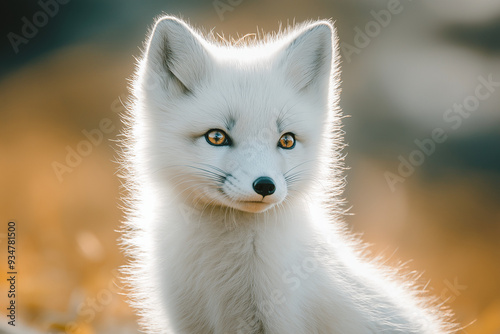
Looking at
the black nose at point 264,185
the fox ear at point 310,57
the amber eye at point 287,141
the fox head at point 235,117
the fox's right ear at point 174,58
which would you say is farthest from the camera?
the fox ear at point 310,57

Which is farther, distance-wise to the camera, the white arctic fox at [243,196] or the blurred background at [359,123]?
the blurred background at [359,123]

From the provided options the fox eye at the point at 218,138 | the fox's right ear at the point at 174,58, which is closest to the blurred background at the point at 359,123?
the fox's right ear at the point at 174,58

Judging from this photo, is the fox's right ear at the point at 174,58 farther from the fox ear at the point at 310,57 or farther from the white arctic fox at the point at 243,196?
the fox ear at the point at 310,57

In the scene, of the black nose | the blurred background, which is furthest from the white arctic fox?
the blurred background

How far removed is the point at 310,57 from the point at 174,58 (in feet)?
2.12

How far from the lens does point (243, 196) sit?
1.98m

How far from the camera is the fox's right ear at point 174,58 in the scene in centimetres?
232

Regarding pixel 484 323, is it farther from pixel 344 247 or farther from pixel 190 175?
pixel 190 175

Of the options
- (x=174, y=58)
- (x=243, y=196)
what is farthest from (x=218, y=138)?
(x=174, y=58)

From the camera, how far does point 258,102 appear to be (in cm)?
215

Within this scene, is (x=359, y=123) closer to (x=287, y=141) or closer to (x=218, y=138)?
(x=287, y=141)

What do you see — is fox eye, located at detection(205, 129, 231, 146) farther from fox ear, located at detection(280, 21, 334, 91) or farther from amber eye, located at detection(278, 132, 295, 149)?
fox ear, located at detection(280, 21, 334, 91)

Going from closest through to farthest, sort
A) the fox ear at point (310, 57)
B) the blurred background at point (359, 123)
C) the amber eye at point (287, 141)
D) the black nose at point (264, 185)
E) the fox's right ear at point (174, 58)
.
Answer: the black nose at point (264, 185) < the amber eye at point (287, 141) < the fox's right ear at point (174, 58) < the fox ear at point (310, 57) < the blurred background at point (359, 123)

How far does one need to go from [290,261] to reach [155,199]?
0.73m
